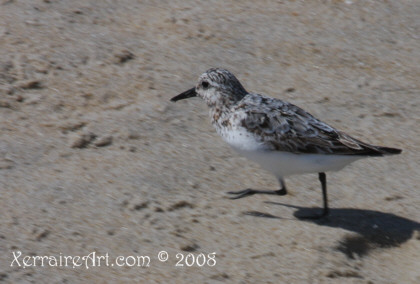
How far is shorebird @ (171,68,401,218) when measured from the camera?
17.6 feet

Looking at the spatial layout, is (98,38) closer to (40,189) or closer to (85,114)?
(85,114)

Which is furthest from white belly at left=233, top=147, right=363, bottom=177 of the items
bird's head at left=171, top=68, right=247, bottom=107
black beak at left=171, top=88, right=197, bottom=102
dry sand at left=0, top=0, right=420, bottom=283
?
black beak at left=171, top=88, right=197, bottom=102

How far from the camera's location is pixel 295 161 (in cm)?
541

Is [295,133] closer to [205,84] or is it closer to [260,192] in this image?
[260,192]

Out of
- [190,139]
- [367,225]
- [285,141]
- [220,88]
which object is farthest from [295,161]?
[190,139]

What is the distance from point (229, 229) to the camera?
529 cm

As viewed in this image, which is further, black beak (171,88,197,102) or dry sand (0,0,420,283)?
black beak (171,88,197,102)

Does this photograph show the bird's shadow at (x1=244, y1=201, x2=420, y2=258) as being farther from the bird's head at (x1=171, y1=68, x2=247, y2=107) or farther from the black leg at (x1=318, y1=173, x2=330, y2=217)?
the bird's head at (x1=171, y1=68, x2=247, y2=107)

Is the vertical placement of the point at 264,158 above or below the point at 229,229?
above

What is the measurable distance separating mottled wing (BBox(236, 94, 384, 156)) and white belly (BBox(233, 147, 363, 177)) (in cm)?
4

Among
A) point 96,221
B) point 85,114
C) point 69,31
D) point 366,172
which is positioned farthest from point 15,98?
point 366,172

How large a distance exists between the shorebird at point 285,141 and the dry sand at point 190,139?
14.4 inches

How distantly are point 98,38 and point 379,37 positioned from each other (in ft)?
9.21

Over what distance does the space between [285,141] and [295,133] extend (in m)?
0.09
